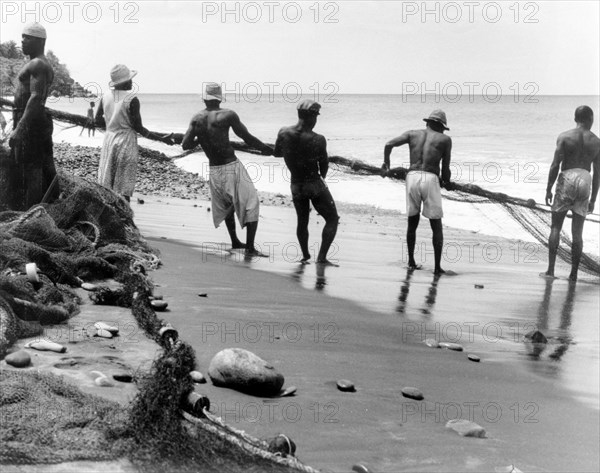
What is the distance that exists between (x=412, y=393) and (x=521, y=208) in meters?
5.75

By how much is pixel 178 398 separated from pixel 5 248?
2.97 m

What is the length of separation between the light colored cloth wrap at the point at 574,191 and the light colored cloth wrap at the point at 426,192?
1346 millimetres

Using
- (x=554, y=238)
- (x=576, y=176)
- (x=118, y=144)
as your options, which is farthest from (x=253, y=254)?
(x=576, y=176)

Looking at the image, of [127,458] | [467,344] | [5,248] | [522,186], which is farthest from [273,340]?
[522,186]

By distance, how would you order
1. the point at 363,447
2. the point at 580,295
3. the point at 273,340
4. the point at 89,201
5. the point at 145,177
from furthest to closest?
the point at 145,177, the point at 580,295, the point at 89,201, the point at 273,340, the point at 363,447

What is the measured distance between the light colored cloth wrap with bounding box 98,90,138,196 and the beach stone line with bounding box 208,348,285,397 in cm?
507

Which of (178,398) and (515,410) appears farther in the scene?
(515,410)

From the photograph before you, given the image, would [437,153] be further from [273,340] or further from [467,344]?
[273,340]

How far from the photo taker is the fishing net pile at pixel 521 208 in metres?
9.52

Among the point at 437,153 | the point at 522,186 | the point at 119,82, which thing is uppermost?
the point at 119,82

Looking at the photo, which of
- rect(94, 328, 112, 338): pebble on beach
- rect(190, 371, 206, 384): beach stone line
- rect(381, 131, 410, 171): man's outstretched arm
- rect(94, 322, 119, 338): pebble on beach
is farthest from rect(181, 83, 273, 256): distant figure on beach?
rect(190, 371, 206, 384): beach stone line

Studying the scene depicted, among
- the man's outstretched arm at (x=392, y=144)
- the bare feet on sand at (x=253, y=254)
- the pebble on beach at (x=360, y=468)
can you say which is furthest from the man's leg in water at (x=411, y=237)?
the pebble on beach at (x=360, y=468)

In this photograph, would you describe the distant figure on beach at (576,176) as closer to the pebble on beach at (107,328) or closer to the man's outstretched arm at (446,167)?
the man's outstretched arm at (446,167)

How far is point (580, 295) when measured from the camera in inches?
337
